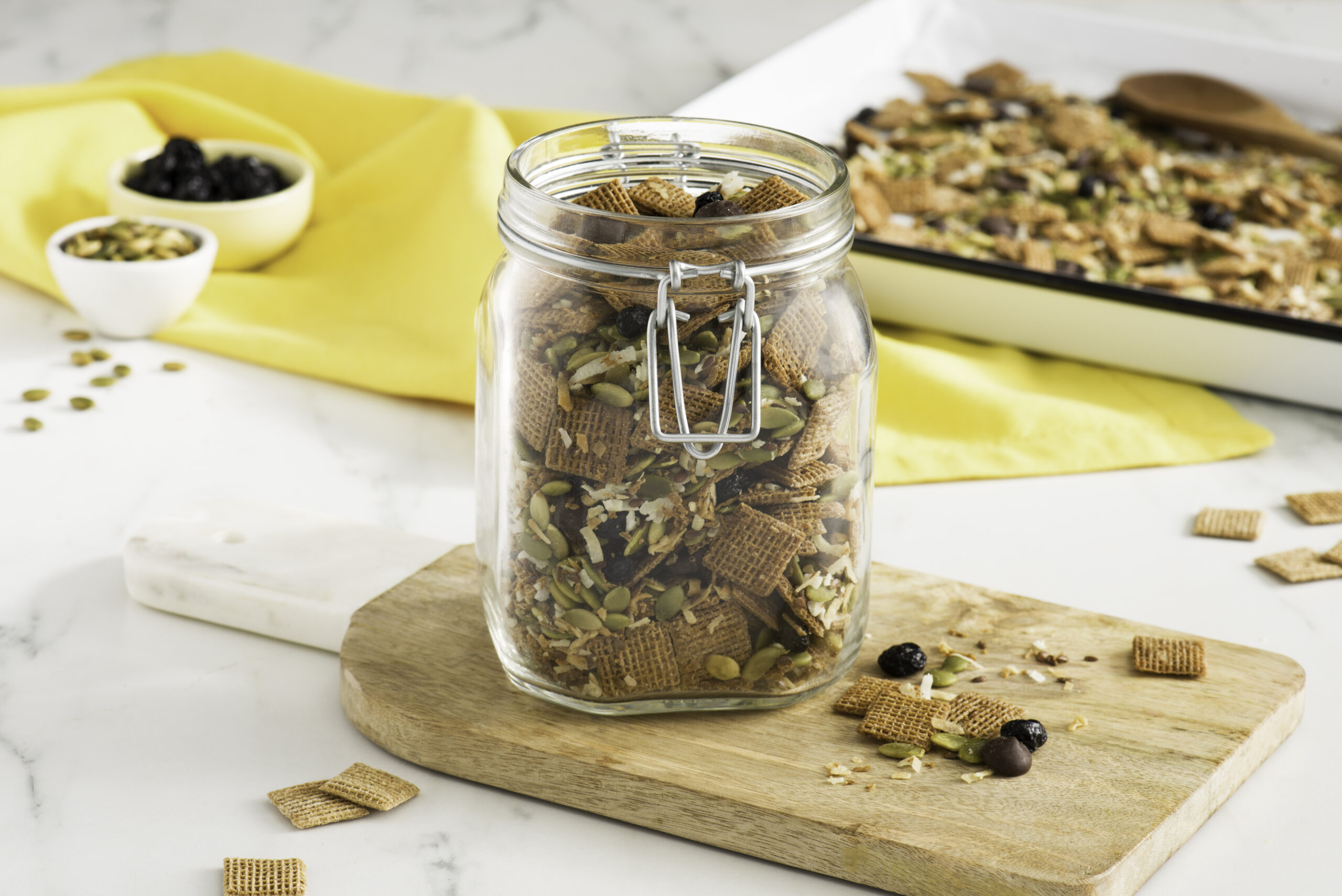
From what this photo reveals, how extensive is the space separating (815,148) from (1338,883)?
0.58 metres

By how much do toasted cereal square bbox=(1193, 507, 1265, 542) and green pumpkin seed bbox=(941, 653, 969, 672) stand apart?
40 cm

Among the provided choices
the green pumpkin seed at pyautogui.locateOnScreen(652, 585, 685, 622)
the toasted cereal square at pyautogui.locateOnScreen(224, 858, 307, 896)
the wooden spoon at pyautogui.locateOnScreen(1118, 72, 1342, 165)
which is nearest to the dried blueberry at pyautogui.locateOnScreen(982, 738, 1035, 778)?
the green pumpkin seed at pyautogui.locateOnScreen(652, 585, 685, 622)

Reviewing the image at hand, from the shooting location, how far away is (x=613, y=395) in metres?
0.85

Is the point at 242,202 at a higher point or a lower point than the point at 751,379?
lower

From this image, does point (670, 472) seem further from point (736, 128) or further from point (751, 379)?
point (736, 128)

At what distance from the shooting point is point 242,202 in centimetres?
167

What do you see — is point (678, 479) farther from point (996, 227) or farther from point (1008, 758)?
point (996, 227)

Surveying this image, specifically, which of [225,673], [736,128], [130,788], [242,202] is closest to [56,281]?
[242,202]

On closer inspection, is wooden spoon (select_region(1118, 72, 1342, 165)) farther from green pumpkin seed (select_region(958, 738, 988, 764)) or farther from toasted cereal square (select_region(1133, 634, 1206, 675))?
green pumpkin seed (select_region(958, 738, 988, 764))

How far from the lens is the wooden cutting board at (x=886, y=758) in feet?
2.73

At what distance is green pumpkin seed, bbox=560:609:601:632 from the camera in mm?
896

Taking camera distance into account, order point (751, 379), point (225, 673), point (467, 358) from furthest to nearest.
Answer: point (467, 358), point (225, 673), point (751, 379)

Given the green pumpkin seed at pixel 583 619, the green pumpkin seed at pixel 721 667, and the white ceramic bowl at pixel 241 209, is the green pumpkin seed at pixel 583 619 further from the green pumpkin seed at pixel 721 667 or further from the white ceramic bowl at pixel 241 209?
the white ceramic bowl at pixel 241 209

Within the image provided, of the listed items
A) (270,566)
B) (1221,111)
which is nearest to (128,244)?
(270,566)
